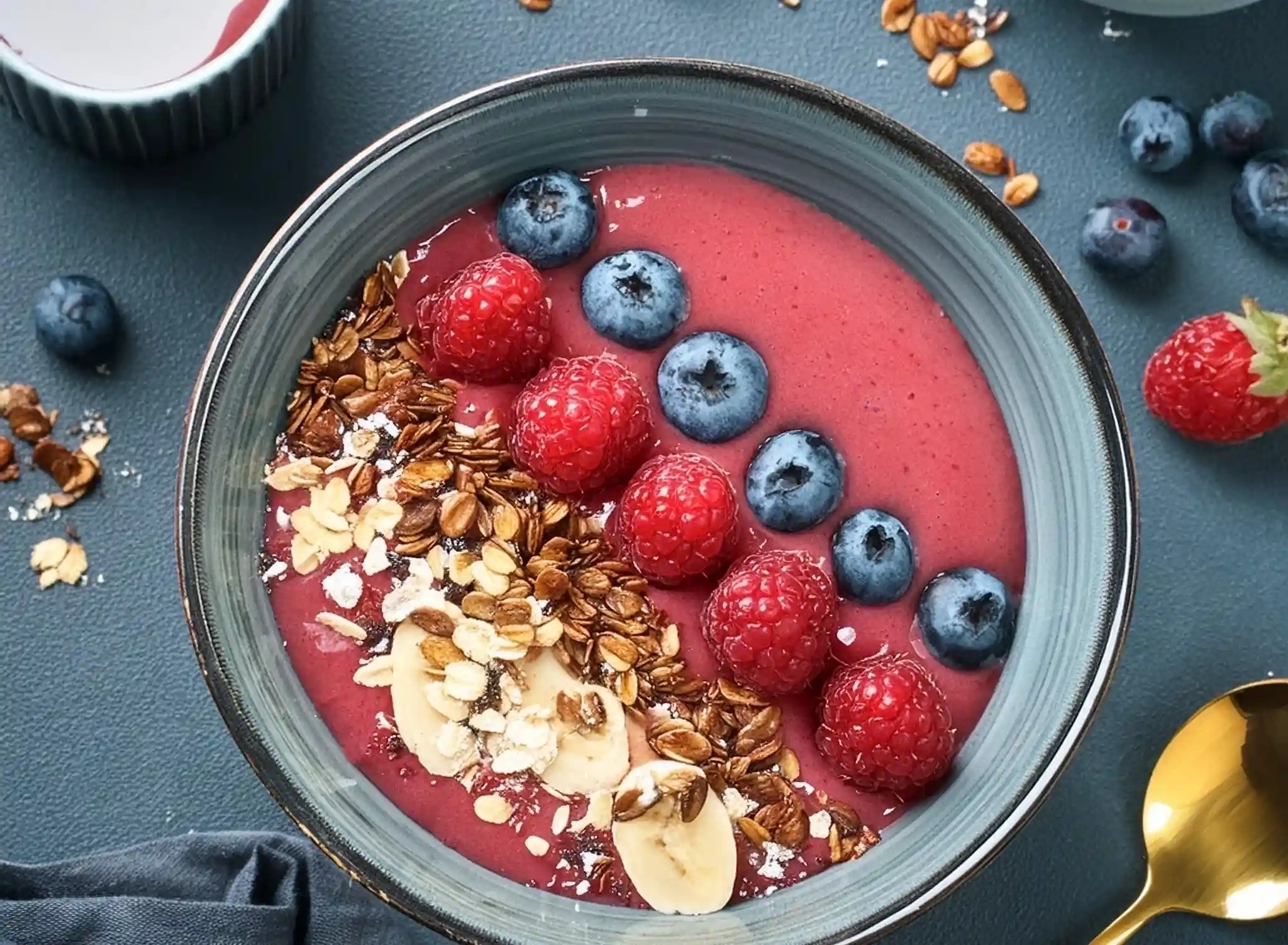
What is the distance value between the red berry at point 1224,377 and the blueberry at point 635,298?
505mm

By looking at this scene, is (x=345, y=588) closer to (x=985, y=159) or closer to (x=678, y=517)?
(x=678, y=517)

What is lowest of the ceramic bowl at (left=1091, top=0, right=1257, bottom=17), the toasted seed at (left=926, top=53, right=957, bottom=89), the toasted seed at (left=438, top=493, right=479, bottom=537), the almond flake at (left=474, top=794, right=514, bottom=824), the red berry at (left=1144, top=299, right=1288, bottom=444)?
the almond flake at (left=474, top=794, right=514, bottom=824)

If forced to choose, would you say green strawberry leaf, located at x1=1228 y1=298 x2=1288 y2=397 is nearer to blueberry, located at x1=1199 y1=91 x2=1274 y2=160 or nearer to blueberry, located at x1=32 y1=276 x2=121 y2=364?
blueberry, located at x1=1199 y1=91 x2=1274 y2=160

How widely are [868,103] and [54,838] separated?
112 centimetres

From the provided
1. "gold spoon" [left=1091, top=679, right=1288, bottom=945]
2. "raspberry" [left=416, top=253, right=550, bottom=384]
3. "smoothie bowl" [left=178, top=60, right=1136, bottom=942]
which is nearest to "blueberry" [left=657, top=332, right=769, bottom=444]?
"smoothie bowl" [left=178, top=60, right=1136, bottom=942]

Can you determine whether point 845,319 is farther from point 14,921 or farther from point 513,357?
point 14,921

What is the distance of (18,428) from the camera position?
136 centimetres

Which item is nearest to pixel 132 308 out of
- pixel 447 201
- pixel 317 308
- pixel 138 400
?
pixel 138 400

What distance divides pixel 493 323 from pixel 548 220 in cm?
13

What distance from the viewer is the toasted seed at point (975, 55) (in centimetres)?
140

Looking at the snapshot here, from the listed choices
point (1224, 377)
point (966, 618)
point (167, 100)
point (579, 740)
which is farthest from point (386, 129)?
point (1224, 377)

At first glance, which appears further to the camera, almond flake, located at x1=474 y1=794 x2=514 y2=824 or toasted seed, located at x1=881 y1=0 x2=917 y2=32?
toasted seed, located at x1=881 y1=0 x2=917 y2=32

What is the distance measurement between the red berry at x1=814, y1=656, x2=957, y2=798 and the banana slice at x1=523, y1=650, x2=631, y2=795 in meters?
0.19

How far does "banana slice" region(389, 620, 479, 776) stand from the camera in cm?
124
